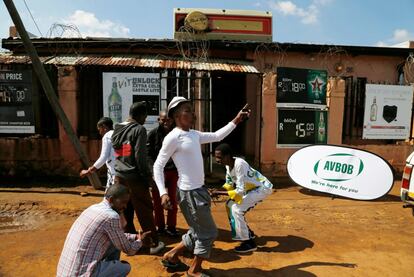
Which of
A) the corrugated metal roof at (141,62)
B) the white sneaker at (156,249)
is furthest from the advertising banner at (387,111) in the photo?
the white sneaker at (156,249)

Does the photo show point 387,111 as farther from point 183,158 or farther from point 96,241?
point 96,241

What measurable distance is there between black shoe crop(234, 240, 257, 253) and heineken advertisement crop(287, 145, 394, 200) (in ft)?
9.61

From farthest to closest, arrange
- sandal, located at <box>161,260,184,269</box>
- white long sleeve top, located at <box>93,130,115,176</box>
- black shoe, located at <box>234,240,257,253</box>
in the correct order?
white long sleeve top, located at <box>93,130,115,176</box>
black shoe, located at <box>234,240,257,253</box>
sandal, located at <box>161,260,184,269</box>

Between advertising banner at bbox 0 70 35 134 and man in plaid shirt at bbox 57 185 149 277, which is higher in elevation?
advertising banner at bbox 0 70 35 134

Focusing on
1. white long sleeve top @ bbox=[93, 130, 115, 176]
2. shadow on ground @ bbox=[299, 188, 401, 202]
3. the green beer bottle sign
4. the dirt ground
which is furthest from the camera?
the green beer bottle sign

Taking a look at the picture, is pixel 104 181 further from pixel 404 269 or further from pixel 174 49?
pixel 404 269

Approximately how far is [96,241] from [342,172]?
5.11 metres

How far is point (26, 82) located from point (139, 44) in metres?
3.01

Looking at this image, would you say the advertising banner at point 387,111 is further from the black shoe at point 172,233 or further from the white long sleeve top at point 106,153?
the white long sleeve top at point 106,153

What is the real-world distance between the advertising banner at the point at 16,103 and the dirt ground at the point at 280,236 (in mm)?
1613

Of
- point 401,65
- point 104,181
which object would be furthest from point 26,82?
point 401,65

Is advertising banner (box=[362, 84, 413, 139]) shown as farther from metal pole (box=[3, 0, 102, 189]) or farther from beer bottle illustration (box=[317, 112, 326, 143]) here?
metal pole (box=[3, 0, 102, 189])

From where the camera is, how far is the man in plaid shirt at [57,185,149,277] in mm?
2434

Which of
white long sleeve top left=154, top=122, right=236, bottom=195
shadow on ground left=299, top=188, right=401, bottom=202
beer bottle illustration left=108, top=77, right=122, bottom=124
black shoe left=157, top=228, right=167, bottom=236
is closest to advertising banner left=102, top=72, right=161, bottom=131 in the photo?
beer bottle illustration left=108, top=77, right=122, bottom=124
